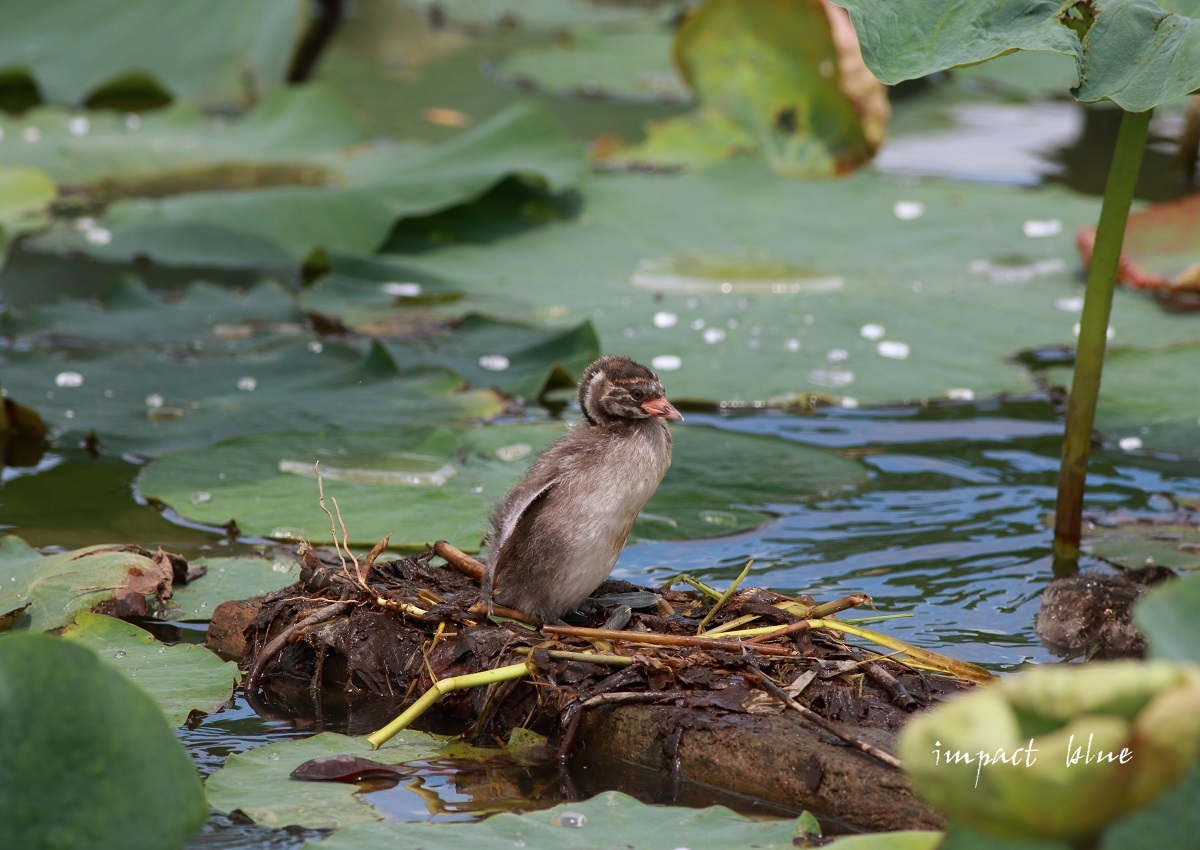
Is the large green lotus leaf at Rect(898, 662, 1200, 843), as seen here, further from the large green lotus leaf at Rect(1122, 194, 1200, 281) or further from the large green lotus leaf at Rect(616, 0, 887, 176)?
the large green lotus leaf at Rect(616, 0, 887, 176)

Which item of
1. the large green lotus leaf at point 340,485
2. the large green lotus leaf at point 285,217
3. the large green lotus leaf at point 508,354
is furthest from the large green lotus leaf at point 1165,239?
the large green lotus leaf at point 340,485

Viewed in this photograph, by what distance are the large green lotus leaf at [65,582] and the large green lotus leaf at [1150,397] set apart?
14.0ft

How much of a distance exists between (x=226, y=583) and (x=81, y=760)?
2.37m

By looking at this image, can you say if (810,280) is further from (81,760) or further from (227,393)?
(81,760)

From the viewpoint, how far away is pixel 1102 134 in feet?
40.7

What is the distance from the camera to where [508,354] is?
7266 millimetres

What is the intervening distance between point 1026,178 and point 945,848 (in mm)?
9547

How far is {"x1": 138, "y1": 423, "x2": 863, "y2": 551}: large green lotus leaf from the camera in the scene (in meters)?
5.51

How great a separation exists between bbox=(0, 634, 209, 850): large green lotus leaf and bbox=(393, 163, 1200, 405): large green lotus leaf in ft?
14.2

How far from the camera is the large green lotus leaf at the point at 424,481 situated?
5.51 meters

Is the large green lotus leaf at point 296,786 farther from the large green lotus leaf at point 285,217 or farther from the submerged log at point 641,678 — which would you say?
the large green lotus leaf at point 285,217

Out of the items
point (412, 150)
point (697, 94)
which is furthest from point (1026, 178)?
point (412, 150)

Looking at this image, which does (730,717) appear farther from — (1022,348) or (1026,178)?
(1026,178)

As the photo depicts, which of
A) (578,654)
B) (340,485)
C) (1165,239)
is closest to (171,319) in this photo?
(340,485)
